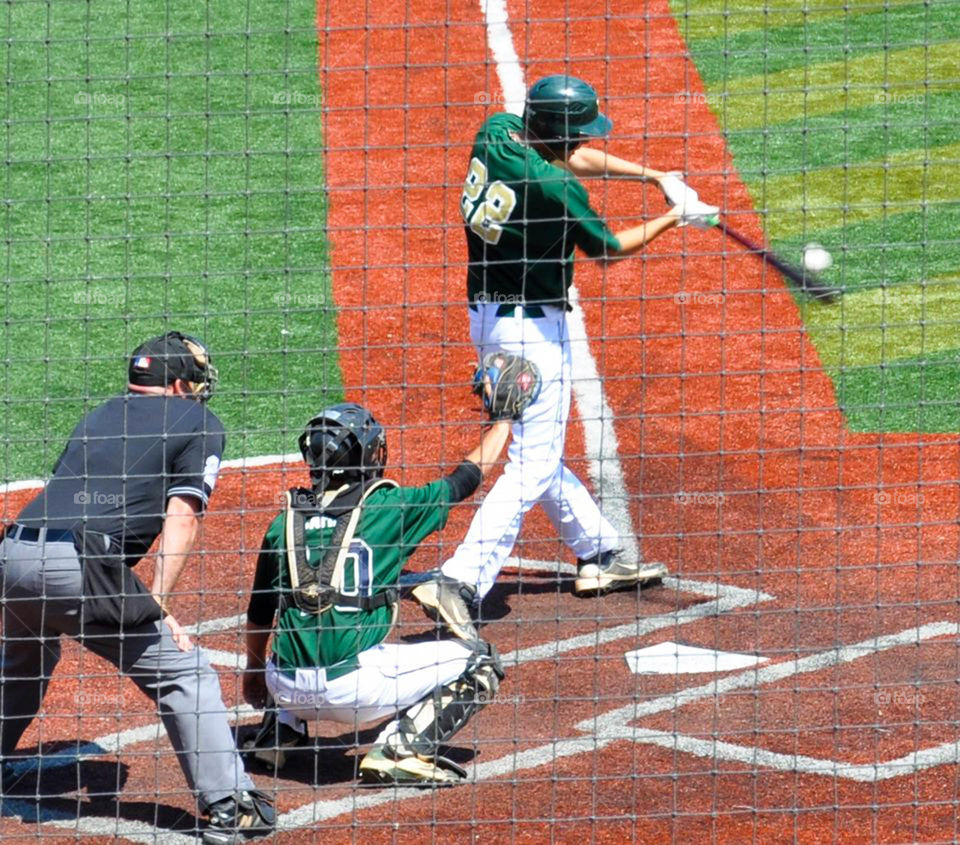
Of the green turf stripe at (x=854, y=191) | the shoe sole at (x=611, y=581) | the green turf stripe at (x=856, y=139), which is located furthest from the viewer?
the green turf stripe at (x=856, y=139)

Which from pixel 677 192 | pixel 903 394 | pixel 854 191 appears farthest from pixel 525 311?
pixel 854 191

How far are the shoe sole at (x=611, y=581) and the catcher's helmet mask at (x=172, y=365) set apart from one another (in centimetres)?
200

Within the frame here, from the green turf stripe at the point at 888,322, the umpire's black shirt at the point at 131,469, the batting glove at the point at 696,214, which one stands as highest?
the batting glove at the point at 696,214

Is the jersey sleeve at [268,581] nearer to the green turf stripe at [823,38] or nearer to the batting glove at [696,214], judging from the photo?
the batting glove at [696,214]

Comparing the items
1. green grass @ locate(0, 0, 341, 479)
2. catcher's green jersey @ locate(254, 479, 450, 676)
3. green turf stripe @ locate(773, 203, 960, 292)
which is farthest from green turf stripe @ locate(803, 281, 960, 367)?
catcher's green jersey @ locate(254, 479, 450, 676)

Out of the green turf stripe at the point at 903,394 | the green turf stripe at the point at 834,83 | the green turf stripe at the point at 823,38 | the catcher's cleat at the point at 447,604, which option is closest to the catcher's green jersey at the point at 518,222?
the catcher's cleat at the point at 447,604

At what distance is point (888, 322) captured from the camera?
10.1 meters

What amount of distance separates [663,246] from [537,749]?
20.0 ft

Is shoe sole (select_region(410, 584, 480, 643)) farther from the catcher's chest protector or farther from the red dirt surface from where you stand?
Answer: the catcher's chest protector

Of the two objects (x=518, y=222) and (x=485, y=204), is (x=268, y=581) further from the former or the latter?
(x=485, y=204)

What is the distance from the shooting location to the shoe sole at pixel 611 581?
7207mm

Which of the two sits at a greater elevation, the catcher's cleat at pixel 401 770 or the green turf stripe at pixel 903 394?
the green turf stripe at pixel 903 394

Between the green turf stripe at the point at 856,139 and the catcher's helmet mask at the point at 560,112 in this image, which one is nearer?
the catcher's helmet mask at the point at 560,112

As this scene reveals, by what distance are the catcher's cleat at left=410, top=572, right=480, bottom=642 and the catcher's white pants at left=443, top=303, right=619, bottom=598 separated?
11 cm
